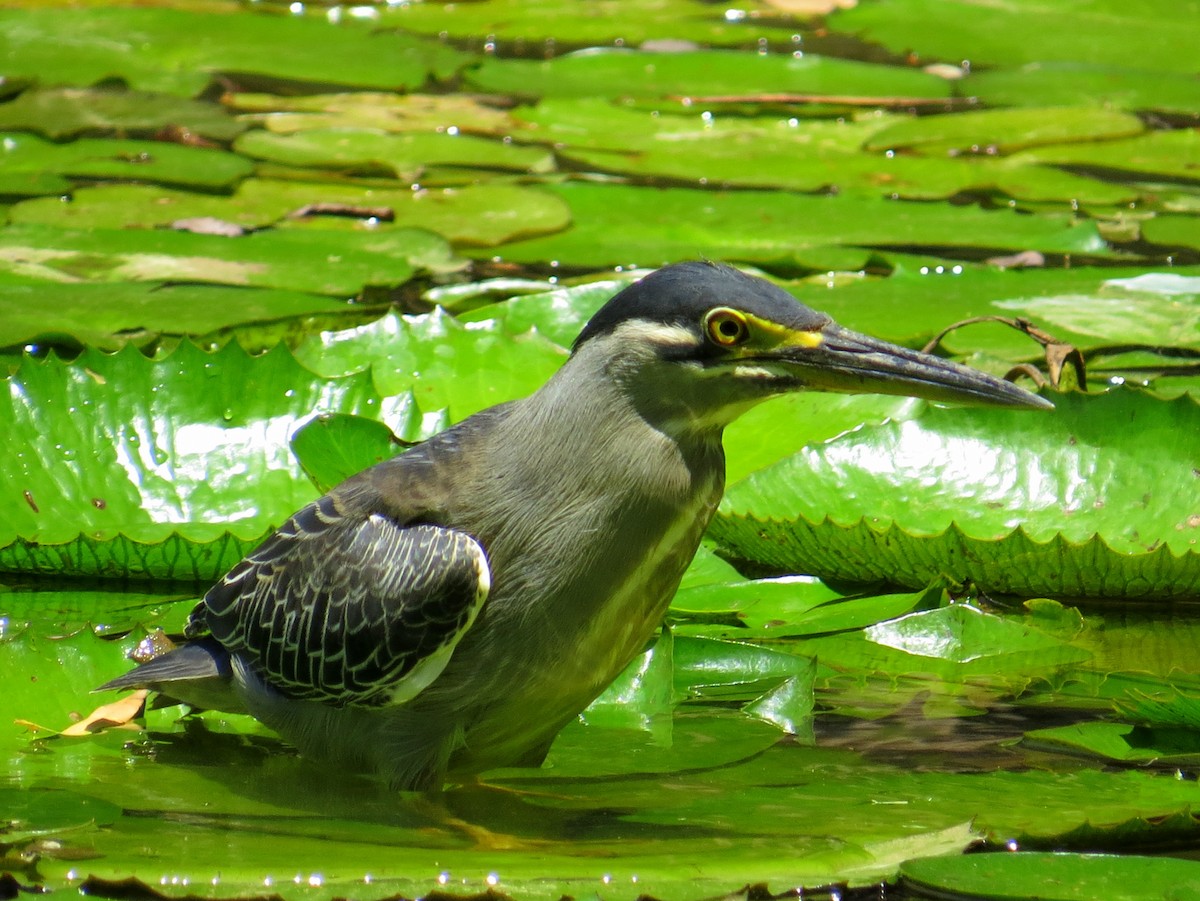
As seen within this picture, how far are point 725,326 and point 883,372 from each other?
42cm

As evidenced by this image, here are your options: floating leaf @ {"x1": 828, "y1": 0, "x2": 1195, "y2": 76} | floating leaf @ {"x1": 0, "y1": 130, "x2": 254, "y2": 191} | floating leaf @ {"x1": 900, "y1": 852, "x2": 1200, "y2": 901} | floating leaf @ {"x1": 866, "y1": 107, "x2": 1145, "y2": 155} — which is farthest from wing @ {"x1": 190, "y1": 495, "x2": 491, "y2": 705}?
floating leaf @ {"x1": 828, "y1": 0, "x2": 1195, "y2": 76}

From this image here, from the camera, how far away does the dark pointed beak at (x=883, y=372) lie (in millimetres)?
3877

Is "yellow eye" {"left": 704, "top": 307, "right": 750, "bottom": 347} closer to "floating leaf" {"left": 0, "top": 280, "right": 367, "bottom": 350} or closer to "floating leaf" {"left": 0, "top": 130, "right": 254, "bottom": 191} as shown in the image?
"floating leaf" {"left": 0, "top": 280, "right": 367, "bottom": 350}

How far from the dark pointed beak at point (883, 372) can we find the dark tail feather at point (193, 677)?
1.85 metres

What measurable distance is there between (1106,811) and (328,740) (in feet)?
6.85

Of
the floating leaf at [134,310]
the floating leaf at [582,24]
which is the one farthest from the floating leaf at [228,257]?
the floating leaf at [582,24]

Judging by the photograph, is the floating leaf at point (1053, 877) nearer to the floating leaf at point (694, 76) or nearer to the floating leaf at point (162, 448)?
the floating leaf at point (162, 448)

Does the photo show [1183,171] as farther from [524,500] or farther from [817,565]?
[524,500]

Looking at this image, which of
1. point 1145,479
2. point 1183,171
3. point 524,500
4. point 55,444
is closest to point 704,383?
point 524,500

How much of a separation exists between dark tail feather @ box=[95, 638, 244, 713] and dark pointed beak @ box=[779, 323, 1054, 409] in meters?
1.85

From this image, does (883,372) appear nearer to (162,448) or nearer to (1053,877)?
(1053,877)

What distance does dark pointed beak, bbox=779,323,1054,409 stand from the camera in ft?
12.7

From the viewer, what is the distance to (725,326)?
12.6 ft

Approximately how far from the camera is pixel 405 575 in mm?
4039
